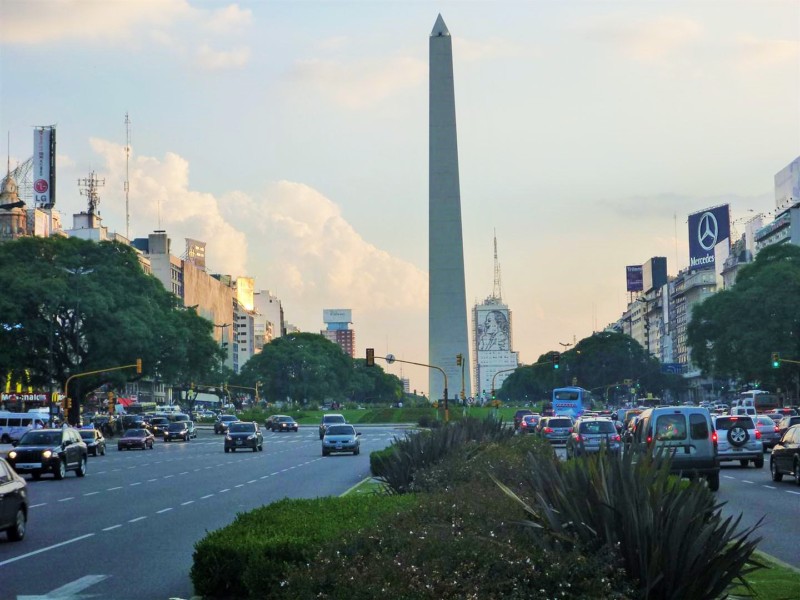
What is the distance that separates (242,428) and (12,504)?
4393 centimetres

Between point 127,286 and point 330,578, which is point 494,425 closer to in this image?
point 330,578

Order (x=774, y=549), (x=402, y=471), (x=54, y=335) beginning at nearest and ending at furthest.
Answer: (x=774, y=549) → (x=402, y=471) → (x=54, y=335)

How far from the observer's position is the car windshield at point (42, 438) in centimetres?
3981

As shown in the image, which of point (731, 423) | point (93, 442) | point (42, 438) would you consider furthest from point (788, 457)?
point (93, 442)

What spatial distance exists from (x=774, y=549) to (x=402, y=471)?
22.7 ft

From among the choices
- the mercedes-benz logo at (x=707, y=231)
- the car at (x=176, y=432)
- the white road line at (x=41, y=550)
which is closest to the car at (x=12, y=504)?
the white road line at (x=41, y=550)

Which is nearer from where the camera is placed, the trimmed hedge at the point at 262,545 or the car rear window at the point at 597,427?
the trimmed hedge at the point at 262,545

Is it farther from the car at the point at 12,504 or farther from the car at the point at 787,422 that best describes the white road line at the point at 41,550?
the car at the point at 787,422

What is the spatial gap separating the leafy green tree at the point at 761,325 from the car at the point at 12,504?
78282mm

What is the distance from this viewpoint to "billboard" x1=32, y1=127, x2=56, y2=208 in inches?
5074

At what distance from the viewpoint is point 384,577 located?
24.2 feet

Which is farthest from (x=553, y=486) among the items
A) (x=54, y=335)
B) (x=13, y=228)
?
(x=13, y=228)

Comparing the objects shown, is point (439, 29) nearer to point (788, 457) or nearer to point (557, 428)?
point (557, 428)

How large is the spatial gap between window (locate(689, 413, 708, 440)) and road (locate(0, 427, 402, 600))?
7.85 m
